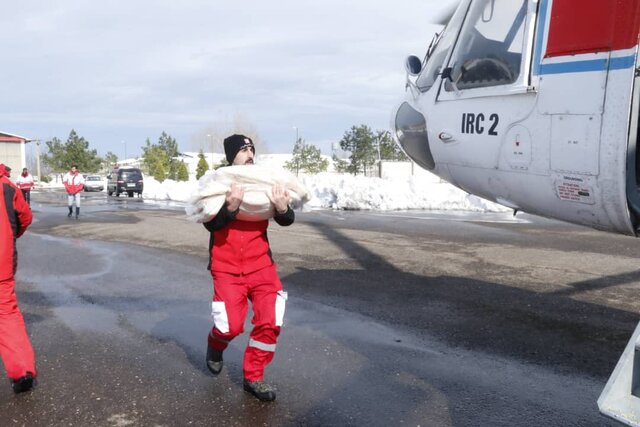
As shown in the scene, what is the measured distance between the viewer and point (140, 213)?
1806 centimetres

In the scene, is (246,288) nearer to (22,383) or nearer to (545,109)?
(22,383)

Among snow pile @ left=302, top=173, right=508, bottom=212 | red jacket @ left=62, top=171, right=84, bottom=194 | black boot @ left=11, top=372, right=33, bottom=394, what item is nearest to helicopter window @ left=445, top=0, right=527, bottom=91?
black boot @ left=11, top=372, right=33, bottom=394

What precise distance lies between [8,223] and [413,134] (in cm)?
323

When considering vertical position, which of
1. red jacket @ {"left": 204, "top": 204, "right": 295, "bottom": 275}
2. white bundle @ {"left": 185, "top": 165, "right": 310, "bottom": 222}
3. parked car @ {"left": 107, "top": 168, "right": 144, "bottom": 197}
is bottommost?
parked car @ {"left": 107, "top": 168, "right": 144, "bottom": 197}

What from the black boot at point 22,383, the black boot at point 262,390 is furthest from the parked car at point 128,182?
the black boot at point 262,390

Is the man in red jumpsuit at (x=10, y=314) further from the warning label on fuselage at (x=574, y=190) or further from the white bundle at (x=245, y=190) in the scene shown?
the warning label on fuselage at (x=574, y=190)

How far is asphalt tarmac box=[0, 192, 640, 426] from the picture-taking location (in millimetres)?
3662

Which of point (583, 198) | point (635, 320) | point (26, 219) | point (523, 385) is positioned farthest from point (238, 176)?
point (635, 320)

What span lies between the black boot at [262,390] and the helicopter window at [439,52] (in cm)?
273

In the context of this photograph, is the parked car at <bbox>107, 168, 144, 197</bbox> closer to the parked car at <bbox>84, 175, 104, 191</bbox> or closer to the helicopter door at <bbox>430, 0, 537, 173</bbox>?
the parked car at <bbox>84, 175, 104, 191</bbox>

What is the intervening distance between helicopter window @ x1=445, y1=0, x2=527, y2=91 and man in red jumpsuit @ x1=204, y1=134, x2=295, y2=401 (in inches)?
65.9

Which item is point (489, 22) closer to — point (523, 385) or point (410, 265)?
point (523, 385)

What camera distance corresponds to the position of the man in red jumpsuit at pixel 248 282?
3.66 metres

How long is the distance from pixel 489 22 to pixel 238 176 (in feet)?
7.05
